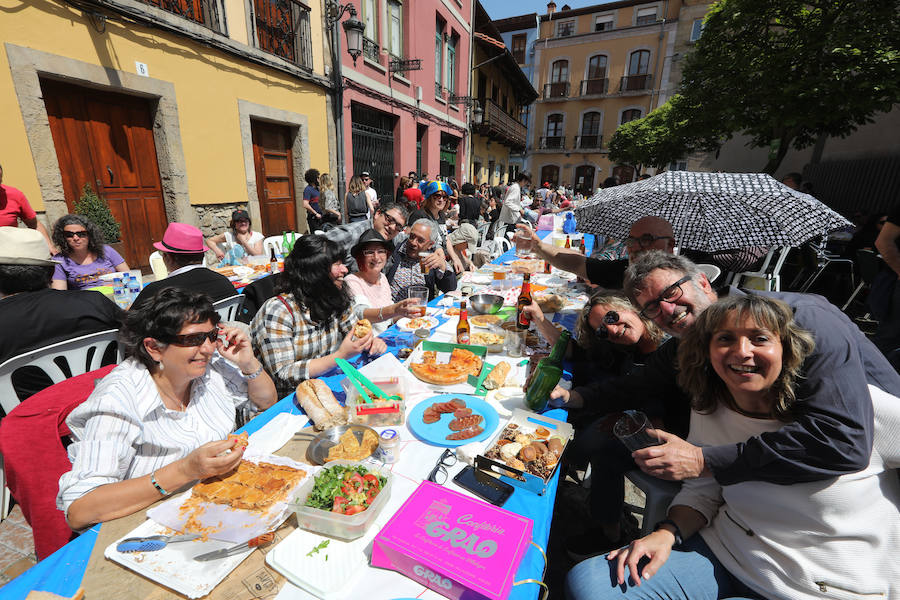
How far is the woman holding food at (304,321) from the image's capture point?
2.42m

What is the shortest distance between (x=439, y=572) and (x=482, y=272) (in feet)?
14.0

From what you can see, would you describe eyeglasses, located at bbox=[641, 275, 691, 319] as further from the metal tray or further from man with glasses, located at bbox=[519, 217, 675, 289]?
the metal tray

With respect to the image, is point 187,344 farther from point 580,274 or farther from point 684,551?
point 580,274

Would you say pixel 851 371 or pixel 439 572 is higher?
pixel 851 371

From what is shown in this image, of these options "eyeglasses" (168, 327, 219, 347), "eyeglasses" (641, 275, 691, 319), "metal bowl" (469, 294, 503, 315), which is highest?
"eyeglasses" (641, 275, 691, 319)

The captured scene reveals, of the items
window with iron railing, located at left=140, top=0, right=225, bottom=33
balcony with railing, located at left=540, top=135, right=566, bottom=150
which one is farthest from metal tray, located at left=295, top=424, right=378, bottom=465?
balcony with railing, located at left=540, top=135, right=566, bottom=150

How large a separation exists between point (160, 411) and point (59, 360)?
131 centimetres

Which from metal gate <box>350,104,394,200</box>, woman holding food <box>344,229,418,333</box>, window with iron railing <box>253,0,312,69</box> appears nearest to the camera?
woman holding food <box>344,229,418,333</box>

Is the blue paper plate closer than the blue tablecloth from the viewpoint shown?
No

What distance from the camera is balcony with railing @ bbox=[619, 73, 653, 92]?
2900 centimetres

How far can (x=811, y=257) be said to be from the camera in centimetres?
602

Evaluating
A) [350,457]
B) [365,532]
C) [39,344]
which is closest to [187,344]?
[350,457]

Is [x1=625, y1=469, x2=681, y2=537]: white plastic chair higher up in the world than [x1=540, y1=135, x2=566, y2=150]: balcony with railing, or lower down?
lower down

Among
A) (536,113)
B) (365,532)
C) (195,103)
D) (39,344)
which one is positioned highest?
(536,113)
